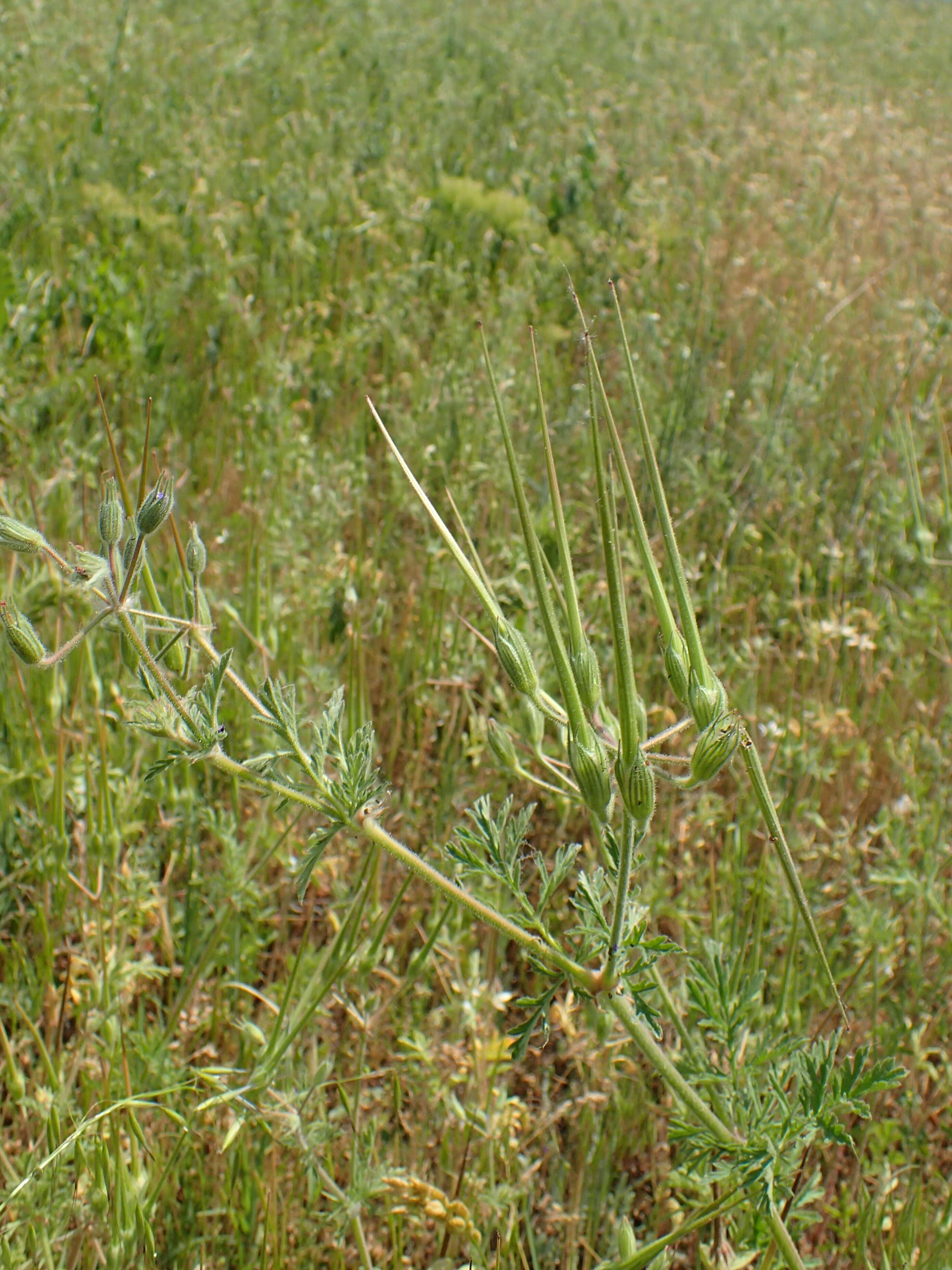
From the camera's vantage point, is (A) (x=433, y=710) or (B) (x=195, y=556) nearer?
(B) (x=195, y=556)

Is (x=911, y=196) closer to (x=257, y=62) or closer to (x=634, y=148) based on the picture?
(x=634, y=148)

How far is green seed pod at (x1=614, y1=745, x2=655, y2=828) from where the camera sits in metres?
0.74

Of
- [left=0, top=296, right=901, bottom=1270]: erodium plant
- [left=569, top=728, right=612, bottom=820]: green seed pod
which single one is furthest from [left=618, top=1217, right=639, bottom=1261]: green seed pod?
[left=569, top=728, right=612, bottom=820]: green seed pod

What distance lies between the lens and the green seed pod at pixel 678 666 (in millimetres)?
782

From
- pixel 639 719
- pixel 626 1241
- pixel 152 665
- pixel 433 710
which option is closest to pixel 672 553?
pixel 639 719

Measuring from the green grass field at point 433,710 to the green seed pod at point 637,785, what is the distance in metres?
0.27

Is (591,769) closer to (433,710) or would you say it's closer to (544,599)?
(544,599)

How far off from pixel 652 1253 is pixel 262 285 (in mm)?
3538

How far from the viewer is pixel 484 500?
9.09 ft

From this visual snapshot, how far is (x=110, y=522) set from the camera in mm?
895

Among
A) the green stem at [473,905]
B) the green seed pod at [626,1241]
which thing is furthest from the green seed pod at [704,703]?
the green seed pod at [626,1241]

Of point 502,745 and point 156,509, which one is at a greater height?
point 156,509

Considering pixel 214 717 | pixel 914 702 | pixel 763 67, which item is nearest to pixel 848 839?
pixel 914 702

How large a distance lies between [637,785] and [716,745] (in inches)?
2.5
